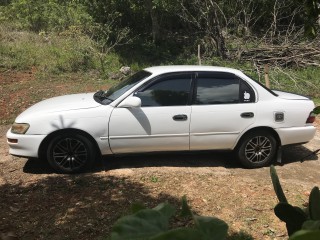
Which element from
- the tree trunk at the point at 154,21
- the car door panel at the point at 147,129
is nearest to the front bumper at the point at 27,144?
the car door panel at the point at 147,129

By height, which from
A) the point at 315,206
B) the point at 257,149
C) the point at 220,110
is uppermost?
the point at 315,206

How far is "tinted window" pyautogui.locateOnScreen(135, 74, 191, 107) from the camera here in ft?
18.6

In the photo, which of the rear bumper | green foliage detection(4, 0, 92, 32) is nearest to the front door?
the rear bumper

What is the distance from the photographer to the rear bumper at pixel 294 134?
598 centimetres

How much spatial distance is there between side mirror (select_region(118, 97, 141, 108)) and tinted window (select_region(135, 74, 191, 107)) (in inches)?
6.0

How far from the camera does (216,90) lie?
5.85 meters

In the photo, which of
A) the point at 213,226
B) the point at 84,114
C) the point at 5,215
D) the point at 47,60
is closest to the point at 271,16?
the point at 47,60

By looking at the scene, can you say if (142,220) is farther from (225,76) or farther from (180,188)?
(225,76)

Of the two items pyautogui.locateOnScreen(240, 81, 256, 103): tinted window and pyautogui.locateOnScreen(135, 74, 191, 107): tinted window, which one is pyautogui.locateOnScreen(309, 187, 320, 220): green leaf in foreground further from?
pyautogui.locateOnScreen(240, 81, 256, 103): tinted window

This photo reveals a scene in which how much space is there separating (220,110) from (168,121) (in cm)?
75

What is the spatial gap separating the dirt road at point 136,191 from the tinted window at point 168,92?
950 millimetres

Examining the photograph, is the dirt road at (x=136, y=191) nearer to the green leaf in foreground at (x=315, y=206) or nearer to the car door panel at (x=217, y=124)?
the car door panel at (x=217, y=124)

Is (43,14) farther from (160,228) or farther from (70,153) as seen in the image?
(160,228)

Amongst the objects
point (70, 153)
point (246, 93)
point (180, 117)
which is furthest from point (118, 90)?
point (246, 93)
